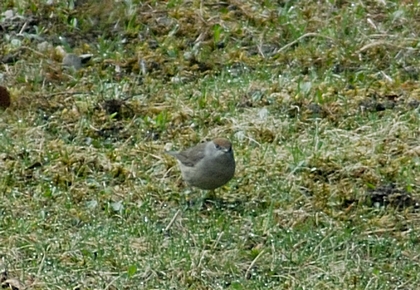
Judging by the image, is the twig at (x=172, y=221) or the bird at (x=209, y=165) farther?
the bird at (x=209, y=165)

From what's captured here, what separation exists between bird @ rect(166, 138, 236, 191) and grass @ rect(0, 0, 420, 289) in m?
0.14

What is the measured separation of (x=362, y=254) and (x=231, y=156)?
108 cm

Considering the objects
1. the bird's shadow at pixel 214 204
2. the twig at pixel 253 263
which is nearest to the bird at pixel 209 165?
the bird's shadow at pixel 214 204

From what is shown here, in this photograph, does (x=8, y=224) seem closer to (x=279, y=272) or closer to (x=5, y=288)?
(x=5, y=288)

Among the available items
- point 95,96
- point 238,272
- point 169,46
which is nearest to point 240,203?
point 238,272

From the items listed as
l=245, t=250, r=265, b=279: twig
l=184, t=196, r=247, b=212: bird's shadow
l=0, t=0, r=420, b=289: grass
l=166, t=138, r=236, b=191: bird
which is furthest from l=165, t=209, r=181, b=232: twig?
l=245, t=250, r=265, b=279: twig

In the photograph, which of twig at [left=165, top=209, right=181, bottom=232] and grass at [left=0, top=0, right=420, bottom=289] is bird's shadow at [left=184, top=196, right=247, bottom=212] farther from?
twig at [left=165, top=209, right=181, bottom=232]

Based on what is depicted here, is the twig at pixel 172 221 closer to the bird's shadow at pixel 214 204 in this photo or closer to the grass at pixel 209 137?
the grass at pixel 209 137

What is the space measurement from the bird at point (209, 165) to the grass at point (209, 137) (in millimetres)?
136

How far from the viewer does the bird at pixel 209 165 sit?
6.26 metres

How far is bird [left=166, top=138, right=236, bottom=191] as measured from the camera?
6258 millimetres

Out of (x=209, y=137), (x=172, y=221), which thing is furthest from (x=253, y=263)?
(x=209, y=137)

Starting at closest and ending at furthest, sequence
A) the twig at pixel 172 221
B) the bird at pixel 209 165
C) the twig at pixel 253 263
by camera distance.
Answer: the twig at pixel 253 263, the twig at pixel 172 221, the bird at pixel 209 165

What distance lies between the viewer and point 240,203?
249 inches
